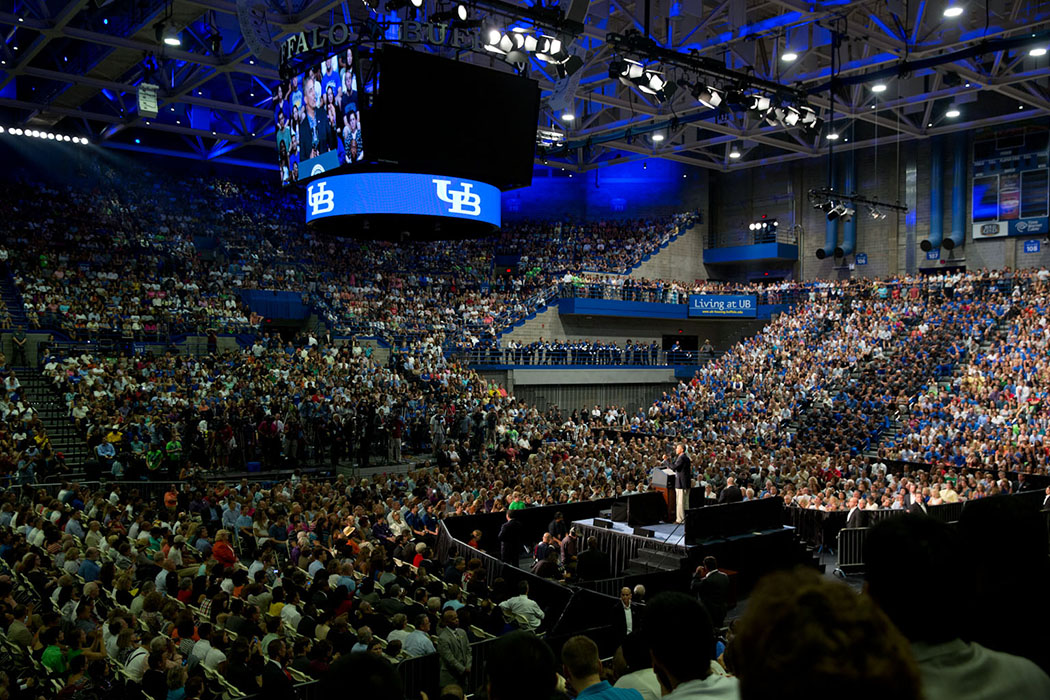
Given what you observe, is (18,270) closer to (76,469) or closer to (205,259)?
(205,259)

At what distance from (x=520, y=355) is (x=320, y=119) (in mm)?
18035

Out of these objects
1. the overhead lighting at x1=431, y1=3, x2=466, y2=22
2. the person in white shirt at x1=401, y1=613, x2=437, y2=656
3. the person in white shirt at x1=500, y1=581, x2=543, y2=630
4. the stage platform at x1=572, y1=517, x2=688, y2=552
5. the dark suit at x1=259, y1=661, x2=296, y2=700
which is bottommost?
the stage platform at x1=572, y1=517, x2=688, y2=552

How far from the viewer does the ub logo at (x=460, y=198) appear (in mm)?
20297

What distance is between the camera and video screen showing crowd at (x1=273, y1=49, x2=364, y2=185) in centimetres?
1741

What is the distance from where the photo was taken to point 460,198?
67.5 feet

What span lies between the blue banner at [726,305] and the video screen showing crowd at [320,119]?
27.2m

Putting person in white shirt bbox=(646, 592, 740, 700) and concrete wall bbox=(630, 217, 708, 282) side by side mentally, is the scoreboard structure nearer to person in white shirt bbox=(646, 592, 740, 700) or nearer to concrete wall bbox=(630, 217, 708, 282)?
concrete wall bbox=(630, 217, 708, 282)

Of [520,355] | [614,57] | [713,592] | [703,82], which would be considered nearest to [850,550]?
[713,592]

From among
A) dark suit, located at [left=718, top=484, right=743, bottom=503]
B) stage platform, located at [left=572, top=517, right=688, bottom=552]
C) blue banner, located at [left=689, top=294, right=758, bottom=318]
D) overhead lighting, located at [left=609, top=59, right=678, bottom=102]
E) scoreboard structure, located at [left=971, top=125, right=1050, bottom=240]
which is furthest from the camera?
blue banner, located at [left=689, top=294, right=758, bottom=318]

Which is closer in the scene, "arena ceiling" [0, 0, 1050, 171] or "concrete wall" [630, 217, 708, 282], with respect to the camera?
"arena ceiling" [0, 0, 1050, 171]

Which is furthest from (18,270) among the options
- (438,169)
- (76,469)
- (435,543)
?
(435,543)

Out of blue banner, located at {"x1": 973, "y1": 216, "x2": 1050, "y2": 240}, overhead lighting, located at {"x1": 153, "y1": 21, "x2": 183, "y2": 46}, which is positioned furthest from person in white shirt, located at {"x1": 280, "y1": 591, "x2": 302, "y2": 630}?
blue banner, located at {"x1": 973, "y1": 216, "x2": 1050, "y2": 240}

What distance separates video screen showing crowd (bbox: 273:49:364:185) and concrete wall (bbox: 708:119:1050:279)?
1211 inches

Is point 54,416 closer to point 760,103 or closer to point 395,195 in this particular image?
point 395,195
